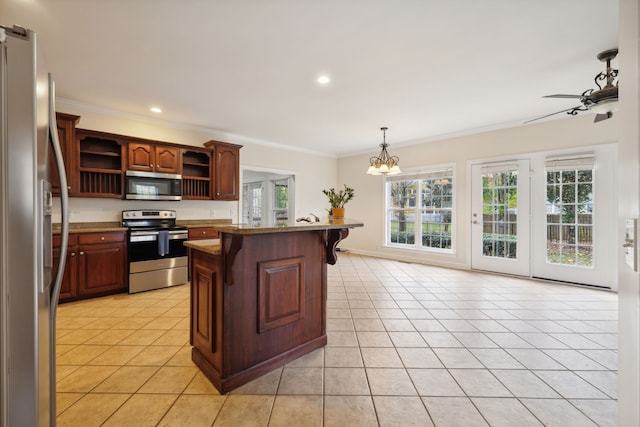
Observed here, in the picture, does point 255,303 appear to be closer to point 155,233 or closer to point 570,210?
point 155,233

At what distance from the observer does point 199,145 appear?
486 cm

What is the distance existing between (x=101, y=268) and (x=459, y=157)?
6.01 metres

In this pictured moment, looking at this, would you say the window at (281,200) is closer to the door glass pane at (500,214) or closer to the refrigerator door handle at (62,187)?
the door glass pane at (500,214)


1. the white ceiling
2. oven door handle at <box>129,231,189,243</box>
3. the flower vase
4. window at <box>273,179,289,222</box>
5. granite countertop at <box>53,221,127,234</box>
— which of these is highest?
the white ceiling

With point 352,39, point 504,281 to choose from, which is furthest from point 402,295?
point 352,39

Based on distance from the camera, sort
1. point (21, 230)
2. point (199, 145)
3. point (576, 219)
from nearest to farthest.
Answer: point (21, 230) → point (576, 219) → point (199, 145)

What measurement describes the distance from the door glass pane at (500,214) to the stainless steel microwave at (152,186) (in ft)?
17.3

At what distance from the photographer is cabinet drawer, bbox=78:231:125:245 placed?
3.39 m

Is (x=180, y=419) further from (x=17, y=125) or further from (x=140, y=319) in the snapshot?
(x=140, y=319)

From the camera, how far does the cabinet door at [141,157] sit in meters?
3.90

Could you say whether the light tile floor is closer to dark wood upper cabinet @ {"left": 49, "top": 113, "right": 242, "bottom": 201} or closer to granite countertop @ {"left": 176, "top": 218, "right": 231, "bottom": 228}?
granite countertop @ {"left": 176, "top": 218, "right": 231, "bottom": 228}

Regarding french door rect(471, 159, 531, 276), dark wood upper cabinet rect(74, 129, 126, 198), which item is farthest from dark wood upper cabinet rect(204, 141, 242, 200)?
french door rect(471, 159, 531, 276)

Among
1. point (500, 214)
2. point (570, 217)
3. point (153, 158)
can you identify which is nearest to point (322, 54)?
point (153, 158)

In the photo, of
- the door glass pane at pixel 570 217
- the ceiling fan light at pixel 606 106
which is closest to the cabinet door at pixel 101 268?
the ceiling fan light at pixel 606 106
